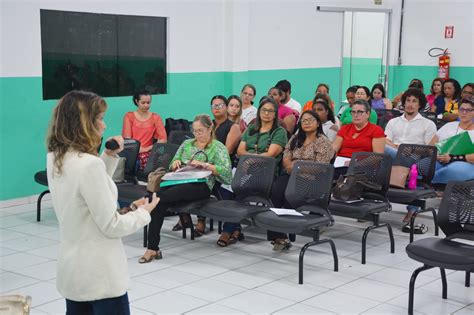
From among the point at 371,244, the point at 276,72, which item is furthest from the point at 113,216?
the point at 276,72

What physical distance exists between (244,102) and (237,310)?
13.4 ft

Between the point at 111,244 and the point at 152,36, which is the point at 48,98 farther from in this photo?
the point at 111,244

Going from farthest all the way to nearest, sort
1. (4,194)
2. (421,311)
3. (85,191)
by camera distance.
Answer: (4,194)
(421,311)
(85,191)

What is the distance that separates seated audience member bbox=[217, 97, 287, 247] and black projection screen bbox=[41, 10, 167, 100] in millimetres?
2731

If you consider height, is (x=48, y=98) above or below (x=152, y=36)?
below

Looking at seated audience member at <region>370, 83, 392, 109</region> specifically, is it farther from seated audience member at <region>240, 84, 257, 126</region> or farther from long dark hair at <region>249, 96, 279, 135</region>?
long dark hair at <region>249, 96, 279, 135</region>

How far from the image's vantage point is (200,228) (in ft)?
20.6

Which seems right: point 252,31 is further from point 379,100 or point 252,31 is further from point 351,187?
point 351,187

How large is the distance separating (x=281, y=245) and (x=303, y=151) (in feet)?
2.82

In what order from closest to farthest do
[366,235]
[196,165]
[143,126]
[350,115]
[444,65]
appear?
[366,235] → [196,165] → [143,126] → [350,115] → [444,65]

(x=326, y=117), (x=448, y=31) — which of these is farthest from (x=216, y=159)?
(x=448, y=31)

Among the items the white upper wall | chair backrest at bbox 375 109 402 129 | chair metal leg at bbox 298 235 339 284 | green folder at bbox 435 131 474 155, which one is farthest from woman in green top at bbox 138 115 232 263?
chair backrest at bbox 375 109 402 129

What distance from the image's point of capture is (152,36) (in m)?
9.04

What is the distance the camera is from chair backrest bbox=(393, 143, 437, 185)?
6.16 metres
